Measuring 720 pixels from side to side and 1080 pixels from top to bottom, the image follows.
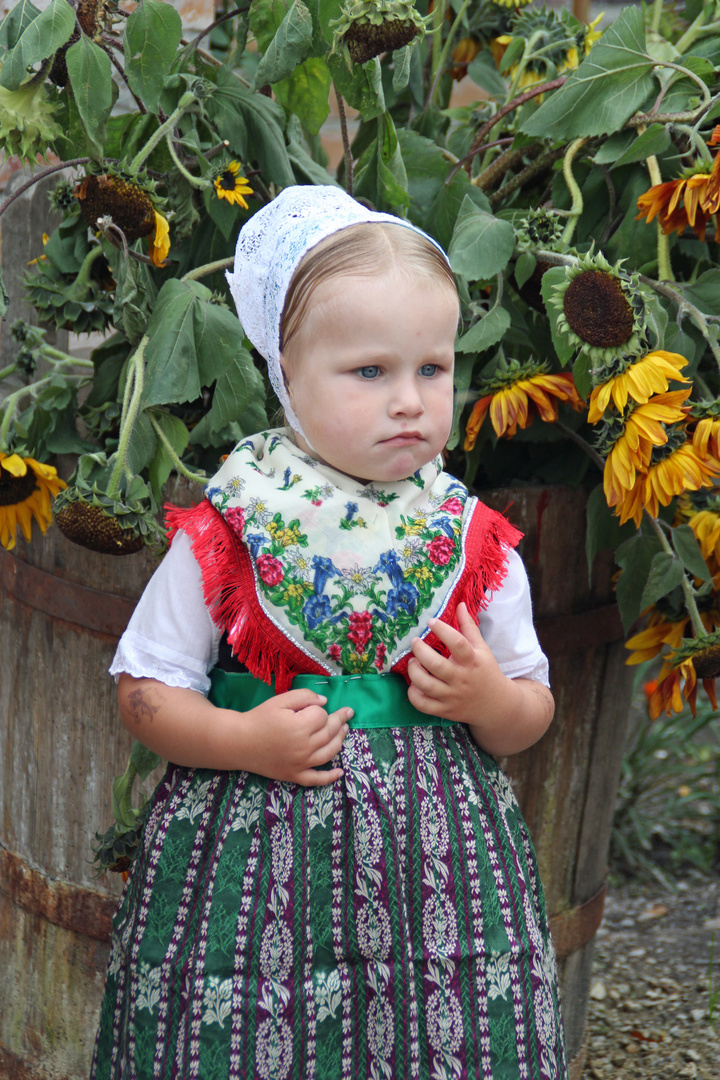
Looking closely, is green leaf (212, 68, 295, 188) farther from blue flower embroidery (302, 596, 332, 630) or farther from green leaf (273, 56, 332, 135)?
blue flower embroidery (302, 596, 332, 630)

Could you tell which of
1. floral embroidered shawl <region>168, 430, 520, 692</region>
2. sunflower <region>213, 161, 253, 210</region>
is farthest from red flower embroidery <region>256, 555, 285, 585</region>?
sunflower <region>213, 161, 253, 210</region>

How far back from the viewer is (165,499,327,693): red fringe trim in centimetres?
93

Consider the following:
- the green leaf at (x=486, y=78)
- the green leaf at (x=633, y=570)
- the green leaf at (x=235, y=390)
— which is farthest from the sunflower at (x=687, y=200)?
the green leaf at (x=486, y=78)

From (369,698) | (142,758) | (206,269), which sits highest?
(206,269)

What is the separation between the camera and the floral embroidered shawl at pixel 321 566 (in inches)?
36.6

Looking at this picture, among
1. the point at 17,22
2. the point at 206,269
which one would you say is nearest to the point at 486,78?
the point at 206,269

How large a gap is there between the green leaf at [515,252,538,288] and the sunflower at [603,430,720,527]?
9.3 inches

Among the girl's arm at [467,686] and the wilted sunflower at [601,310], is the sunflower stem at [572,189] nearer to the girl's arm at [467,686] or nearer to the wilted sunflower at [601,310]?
the wilted sunflower at [601,310]

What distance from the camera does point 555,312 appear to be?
107 centimetres

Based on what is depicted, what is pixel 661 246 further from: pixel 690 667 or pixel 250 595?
pixel 250 595

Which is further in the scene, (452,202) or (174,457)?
(452,202)

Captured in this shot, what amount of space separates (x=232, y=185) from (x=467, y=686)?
23.9 inches

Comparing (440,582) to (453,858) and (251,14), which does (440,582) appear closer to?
(453,858)

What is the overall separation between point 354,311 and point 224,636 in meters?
0.32
